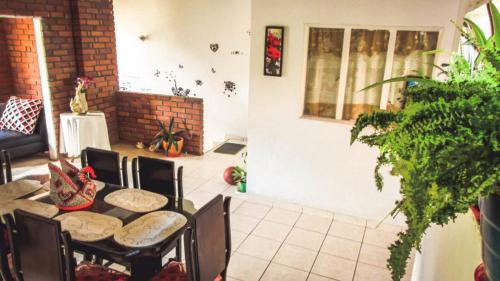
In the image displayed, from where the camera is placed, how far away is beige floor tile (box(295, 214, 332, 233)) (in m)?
3.55

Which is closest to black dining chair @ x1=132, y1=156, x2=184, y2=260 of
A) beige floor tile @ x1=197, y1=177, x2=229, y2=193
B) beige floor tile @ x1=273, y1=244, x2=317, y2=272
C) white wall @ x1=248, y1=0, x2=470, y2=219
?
beige floor tile @ x1=273, y1=244, x2=317, y2=272

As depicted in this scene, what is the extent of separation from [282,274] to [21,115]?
4.35 m

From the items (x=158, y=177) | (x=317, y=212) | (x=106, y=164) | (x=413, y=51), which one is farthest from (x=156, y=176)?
(x=413, y=51)

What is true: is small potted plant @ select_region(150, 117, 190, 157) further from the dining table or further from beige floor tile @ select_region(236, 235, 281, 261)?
the dining table

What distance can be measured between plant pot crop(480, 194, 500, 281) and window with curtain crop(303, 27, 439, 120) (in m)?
2.65

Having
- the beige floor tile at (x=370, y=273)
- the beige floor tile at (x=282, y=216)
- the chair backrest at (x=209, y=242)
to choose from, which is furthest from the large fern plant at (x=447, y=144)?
the beige floor tile at (x=282, y=216)

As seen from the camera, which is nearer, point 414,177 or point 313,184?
point 414,177

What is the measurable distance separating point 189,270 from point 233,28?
5.07 m

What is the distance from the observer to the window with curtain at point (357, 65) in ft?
10.4

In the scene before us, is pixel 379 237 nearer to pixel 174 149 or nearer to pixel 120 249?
pixel 120 249

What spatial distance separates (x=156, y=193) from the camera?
2598 mm

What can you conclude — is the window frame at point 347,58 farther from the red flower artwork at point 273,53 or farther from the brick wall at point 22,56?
the brick wall at point 22,56

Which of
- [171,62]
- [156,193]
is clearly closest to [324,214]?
[156,193]

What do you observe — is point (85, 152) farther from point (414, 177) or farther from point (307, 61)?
point (414, 177)
